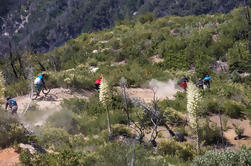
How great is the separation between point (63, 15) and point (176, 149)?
485ft

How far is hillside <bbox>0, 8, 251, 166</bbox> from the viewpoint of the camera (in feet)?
32.0

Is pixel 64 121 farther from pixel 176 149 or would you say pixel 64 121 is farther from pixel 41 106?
pixel 176 149

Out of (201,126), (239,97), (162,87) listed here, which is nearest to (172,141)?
(201,126)

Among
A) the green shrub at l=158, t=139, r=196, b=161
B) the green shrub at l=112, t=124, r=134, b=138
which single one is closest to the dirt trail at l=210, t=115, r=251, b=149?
the green shrub at l=158, t=139, r=196, b=161

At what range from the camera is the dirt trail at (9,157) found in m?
9.32

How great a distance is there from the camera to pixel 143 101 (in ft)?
44.9

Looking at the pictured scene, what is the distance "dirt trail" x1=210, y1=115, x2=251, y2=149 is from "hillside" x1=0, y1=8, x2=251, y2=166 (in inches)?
1.6

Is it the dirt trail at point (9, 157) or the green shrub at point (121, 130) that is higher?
the green shrub at point (121, 130)

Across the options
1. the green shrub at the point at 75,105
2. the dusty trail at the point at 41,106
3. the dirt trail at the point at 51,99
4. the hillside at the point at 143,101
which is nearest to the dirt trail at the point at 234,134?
the hillside at the point at 143,101

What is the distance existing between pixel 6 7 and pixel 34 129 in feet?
493

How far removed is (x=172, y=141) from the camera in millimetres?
11656

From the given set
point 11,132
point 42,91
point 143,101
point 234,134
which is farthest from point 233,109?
point 11,132

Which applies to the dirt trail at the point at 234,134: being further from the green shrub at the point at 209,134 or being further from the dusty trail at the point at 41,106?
the dusty trail at the point at 41,106

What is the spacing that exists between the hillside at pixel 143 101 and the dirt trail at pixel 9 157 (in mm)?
204
